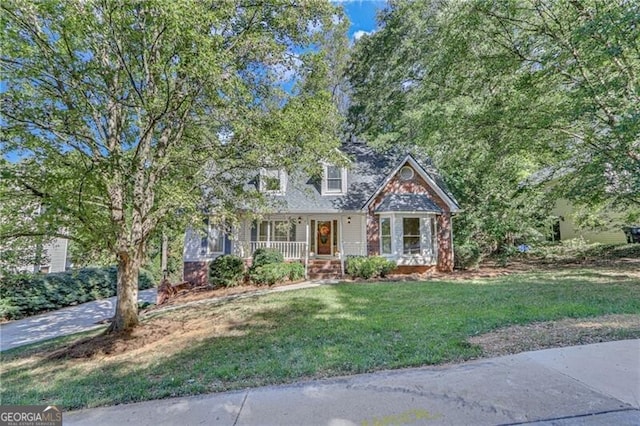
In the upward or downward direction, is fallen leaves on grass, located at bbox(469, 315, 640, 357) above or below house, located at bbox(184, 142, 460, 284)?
below

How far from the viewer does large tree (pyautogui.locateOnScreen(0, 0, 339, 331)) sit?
17.2ft

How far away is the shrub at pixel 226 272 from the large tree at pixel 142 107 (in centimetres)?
535

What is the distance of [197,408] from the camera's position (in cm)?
346

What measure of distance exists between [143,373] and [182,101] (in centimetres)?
476

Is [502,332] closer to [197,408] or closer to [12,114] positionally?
[197,408]

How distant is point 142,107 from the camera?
581 centimetres

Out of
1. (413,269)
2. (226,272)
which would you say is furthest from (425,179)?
(226,272)

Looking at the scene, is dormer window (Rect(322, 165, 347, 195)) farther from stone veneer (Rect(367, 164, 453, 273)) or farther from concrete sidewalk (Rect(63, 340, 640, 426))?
concrete sidewalk (Rect(63, 340, 640, 426))

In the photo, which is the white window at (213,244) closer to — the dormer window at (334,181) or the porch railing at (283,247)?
the porch railing at (283,247)

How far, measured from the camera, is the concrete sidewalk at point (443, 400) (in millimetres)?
2965

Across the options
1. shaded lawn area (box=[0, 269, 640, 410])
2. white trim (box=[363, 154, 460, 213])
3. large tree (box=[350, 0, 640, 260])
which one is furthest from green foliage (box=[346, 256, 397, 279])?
large tree (box=[350, 0, 640, 260])

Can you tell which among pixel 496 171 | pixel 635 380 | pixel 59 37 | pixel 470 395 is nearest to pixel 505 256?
pixel 496 171

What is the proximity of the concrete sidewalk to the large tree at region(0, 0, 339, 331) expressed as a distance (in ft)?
12.1

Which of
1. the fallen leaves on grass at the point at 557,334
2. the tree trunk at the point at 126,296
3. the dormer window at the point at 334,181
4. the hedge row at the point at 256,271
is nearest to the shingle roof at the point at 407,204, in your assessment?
the dormer window at the point at 334,181
